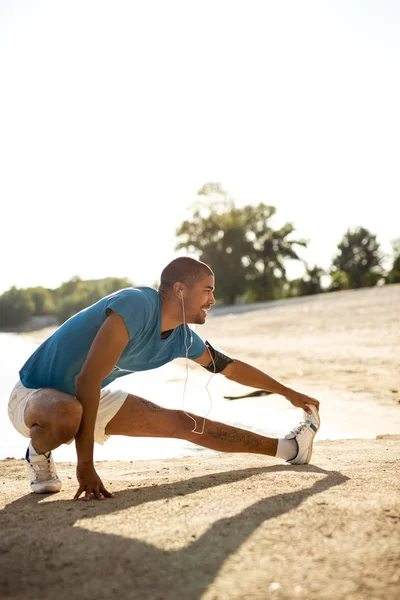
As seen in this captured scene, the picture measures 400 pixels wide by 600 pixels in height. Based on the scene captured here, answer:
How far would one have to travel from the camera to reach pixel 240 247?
4250 cm

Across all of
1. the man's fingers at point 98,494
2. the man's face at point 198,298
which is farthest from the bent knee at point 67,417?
the man's face at point 198,298

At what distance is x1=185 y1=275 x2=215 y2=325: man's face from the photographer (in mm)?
3314

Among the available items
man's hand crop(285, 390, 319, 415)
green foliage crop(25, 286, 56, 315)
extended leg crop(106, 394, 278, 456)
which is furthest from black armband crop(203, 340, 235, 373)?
green foliage crop(25, 286, 56, 315)

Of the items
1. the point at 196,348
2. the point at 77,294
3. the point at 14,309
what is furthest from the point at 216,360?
the point at 77,294

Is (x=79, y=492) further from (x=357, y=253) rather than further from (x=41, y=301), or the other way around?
(x=41, y=301)

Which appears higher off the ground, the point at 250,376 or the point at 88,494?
the point at 250,376

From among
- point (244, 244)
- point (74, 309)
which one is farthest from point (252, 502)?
point (74, 309)

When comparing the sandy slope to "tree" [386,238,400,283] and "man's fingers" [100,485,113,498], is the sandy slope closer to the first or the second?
"man's fingers" [100,485,113,498]

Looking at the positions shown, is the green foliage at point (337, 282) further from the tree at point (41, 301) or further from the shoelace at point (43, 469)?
the shoelace at point (43, 469)

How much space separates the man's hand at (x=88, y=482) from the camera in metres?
2.90

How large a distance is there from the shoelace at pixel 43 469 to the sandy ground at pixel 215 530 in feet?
0.47

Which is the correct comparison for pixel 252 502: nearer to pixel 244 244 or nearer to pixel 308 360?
pixel 308 360

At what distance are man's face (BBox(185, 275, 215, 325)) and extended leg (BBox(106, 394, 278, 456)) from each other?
2.24 ft

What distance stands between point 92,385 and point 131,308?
404 millimetres
